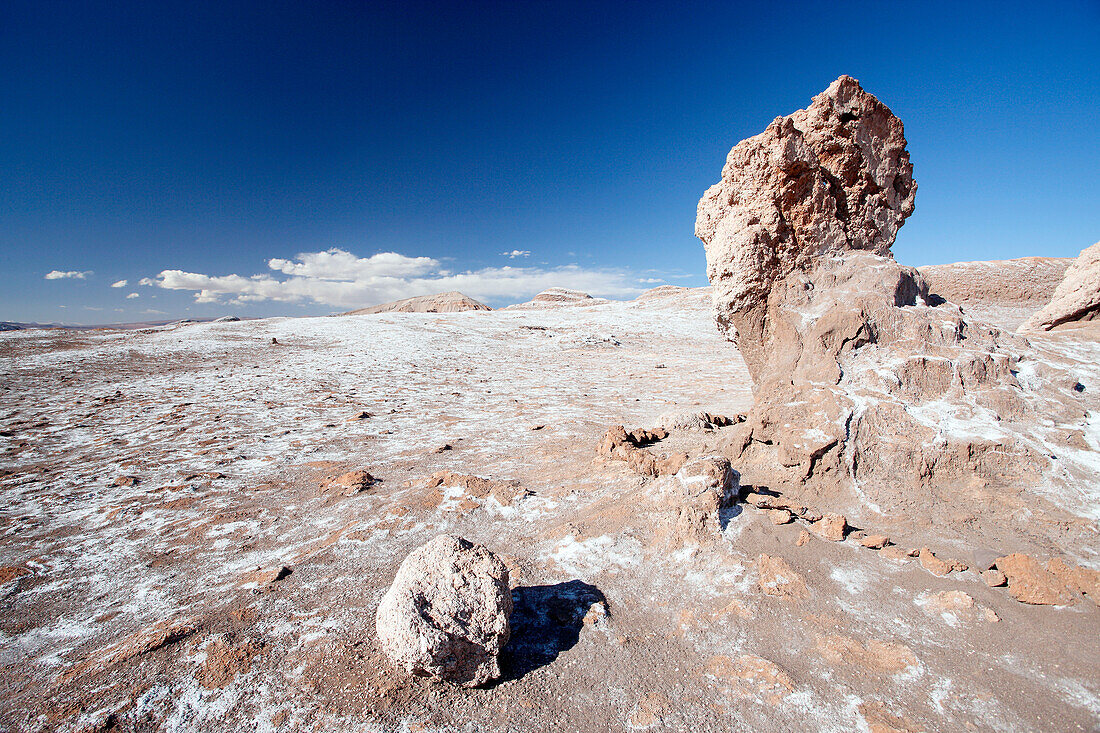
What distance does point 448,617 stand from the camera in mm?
2445

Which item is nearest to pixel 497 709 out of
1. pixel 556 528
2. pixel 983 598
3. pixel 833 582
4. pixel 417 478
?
pixel 556 528

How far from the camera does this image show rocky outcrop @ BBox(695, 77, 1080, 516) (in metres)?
3.77

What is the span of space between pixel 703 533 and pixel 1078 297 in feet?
25.2

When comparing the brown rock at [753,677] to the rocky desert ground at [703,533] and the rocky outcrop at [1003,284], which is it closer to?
the rocky desert ground at [703,533]

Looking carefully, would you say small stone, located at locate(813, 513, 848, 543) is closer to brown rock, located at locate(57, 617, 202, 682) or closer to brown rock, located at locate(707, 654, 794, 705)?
brown rock, located at locate(707, 654, 794, 705)

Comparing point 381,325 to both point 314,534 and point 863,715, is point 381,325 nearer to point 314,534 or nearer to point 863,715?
point 314,534

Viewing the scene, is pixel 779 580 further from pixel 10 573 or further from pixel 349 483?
pixel 10 573

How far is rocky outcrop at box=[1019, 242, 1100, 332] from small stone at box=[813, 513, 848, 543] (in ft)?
20.9

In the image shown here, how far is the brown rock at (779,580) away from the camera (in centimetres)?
297

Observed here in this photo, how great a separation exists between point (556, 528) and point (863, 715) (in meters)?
2.43

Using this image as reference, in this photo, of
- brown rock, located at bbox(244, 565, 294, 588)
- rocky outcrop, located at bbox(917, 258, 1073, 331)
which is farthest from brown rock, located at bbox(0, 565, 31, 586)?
rocky outcrop, located at bbox(917, 258, 1073, 331)

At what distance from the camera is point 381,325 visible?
25.2 meters

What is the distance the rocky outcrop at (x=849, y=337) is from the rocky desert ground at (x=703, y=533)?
0.09ft

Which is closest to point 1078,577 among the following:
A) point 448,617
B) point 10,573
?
point 448,617
